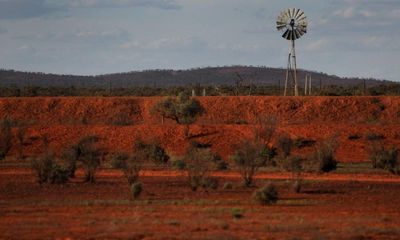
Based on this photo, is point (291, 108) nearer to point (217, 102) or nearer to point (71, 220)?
point (217, 102)

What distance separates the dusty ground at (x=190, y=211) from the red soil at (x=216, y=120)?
58.7ft

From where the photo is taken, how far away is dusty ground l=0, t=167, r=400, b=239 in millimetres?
24438

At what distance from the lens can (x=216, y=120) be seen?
74125mm

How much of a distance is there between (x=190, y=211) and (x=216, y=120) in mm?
45056

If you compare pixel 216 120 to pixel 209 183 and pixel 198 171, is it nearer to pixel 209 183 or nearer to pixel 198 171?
pixel 198 171

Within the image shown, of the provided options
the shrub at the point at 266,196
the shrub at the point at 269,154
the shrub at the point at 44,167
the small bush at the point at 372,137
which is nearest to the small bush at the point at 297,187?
the shrub at the point at 266,196

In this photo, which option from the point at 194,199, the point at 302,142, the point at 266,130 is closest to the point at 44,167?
the point at 194,199

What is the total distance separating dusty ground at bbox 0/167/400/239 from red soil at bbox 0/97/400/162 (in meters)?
17.9

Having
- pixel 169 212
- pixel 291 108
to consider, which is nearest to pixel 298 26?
pixel 291 108

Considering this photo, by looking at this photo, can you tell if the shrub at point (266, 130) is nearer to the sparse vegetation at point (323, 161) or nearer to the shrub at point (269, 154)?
the shrub at point (269, 154)

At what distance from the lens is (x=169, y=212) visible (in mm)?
29141

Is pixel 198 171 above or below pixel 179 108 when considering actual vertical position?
below

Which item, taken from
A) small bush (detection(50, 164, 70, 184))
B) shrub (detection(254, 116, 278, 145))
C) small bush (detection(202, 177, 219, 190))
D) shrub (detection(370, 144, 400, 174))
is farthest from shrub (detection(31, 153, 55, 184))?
shrub (detection(254, 116, 278, 145))

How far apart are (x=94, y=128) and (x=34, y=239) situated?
133 ft
